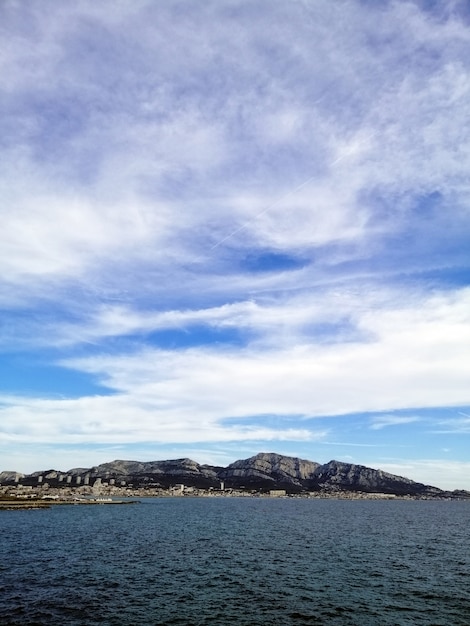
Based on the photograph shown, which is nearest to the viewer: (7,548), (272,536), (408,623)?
(408,623)

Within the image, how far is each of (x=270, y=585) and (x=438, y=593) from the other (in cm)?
2158

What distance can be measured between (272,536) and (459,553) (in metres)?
44.8

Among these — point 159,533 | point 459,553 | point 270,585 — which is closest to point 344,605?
point 270,585

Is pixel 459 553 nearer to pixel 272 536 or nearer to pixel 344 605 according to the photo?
pixel 272 536

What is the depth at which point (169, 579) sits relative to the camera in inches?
2517

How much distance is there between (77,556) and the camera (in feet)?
276

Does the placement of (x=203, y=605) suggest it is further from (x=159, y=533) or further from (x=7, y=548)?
Answer: (x=159, y=533)

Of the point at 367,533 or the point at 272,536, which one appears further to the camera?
the point at 367,533

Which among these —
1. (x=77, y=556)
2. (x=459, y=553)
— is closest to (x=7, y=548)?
(x=77, y=556)

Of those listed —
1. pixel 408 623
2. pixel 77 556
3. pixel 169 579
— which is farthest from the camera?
pixel 77 556

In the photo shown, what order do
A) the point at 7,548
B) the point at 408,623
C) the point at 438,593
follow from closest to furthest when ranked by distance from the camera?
1. the point at 408,623
2. the point at 438,593
3. the point at 7,548

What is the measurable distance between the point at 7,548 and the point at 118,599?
52.8 m

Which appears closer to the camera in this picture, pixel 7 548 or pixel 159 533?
pixel 7 548

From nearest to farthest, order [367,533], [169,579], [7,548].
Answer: [169,579], [7,548], [367,533]
